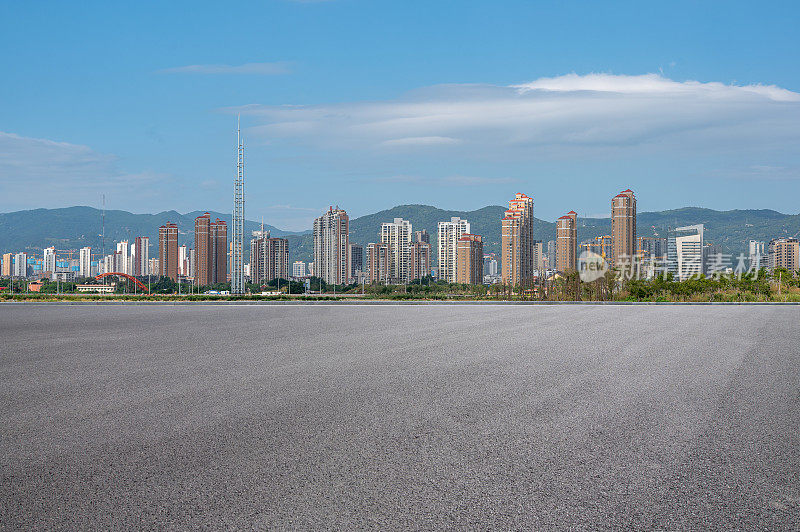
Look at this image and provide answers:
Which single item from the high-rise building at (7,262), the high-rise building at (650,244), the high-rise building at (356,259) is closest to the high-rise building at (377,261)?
the high-rise building at (356,259)

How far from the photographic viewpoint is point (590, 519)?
9.95 ft

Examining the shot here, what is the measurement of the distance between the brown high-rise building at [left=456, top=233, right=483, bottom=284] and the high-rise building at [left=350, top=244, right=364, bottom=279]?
1645 centimetres

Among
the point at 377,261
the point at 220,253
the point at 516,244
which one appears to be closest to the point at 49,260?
the point at 220,253

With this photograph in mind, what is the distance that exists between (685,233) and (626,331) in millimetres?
38980

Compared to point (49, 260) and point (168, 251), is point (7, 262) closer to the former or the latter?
point (49, 260)

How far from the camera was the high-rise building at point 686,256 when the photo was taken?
109 feet

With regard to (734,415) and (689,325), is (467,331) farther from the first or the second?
(734,415)

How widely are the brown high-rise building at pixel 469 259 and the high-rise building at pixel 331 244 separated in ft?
43.7

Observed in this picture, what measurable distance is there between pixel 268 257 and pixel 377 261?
39.6ft

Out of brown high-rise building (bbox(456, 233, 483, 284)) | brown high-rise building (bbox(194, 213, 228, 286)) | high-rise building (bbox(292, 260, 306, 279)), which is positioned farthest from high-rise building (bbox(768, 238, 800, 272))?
high-rise building (bbox(292, 260, 306, 279))

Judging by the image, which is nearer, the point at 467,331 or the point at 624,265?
the point at 467,331

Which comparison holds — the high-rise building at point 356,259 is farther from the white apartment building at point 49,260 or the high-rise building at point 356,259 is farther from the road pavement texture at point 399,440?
the road pavement texture at point 399,440

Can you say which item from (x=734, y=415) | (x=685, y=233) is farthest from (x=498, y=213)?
(x=734, y=415)

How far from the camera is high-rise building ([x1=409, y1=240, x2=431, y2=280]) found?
72.7 metres
